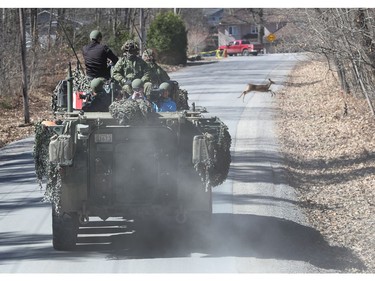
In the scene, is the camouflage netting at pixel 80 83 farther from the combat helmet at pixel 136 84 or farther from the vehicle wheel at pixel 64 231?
the vehicle wheel at pixel 64 231

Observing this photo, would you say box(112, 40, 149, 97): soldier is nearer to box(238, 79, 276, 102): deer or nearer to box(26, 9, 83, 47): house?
box(238, 79, 276, 102): deer

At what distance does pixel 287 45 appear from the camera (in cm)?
2778

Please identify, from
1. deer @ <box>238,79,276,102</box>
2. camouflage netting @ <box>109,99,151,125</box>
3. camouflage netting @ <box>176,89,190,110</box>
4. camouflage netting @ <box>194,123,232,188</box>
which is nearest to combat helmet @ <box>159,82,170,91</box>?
camouflage netting @ <box>176,89,190,110</box>

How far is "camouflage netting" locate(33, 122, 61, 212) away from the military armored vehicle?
0.04 feet

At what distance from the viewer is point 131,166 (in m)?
10.6

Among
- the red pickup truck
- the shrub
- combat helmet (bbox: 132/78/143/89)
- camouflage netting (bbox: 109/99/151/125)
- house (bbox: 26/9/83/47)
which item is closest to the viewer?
camouflage netting (bbox: 109/99/151/125)

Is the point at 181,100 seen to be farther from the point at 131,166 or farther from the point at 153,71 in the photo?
the point at 131,166

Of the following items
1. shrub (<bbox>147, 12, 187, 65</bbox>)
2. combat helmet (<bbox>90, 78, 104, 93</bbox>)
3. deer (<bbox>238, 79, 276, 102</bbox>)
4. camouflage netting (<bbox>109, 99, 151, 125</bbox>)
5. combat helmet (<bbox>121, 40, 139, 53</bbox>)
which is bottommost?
deer (<bbox>238, 79, 276, 102</bbox>)

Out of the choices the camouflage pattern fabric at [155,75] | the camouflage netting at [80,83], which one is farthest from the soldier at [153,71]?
the camouflage netting at [80,83]

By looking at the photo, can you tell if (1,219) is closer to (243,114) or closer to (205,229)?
(205,229)

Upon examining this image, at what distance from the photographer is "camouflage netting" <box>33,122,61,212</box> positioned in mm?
10625

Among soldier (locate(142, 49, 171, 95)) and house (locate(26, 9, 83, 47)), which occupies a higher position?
soldier (locate(142, 49, 171, 95))

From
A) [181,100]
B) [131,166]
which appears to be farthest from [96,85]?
[131,166]

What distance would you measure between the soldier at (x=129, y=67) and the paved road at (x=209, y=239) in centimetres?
205
